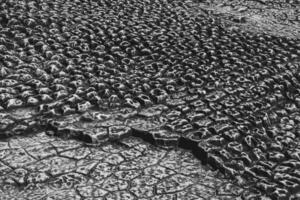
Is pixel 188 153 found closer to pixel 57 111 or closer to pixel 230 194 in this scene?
pixel 230 194

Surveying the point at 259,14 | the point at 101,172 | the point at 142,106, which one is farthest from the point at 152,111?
the point at 259,14

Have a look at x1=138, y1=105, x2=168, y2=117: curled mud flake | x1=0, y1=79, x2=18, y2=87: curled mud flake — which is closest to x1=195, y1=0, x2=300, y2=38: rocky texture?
x1=138, y1=105, x2=168, y2=117: curled mud flake

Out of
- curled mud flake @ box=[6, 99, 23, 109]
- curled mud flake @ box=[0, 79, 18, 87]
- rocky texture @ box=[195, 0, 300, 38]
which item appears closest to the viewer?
curled mud flake @ box=[6, 99, 23, 109]

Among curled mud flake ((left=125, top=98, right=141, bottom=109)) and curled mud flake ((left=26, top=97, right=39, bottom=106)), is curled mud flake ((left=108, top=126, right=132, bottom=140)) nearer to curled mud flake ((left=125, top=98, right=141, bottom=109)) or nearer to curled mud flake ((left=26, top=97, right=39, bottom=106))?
curled mud flake ((left=125, top=98, right=141, bottom=109))

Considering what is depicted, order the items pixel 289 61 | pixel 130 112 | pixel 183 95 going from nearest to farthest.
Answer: pixel 130 112 → pixel 183 95 → pixel 289 61

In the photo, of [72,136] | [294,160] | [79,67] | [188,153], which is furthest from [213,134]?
[79,67]

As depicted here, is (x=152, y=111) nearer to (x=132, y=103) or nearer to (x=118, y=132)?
(x=132, y=103)

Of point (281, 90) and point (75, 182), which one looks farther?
point (281, 90)

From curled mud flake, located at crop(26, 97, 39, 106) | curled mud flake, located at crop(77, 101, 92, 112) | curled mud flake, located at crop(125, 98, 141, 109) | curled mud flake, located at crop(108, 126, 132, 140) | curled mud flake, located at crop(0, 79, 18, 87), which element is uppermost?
curled mud flake, located at crop(0, 79, 18, 87)

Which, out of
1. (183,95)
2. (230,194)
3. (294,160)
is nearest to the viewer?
(230,194)
